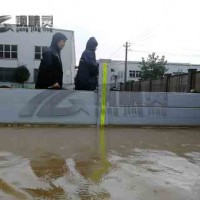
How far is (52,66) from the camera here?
1106 centimetres

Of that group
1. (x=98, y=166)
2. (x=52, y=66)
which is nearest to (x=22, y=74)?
(x=52, y=66)

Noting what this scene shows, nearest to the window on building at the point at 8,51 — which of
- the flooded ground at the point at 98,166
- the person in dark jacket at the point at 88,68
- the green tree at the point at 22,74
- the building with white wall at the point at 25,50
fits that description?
the building with white wall at the point at 25,50

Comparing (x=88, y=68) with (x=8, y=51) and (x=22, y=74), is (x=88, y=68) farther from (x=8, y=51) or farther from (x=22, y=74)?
(x=8, y=51)

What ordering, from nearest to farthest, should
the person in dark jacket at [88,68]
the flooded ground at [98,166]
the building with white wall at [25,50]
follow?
the flooded ground at [98,166], the person in dark jacket at [88,68], the building with white wall at [25,50]

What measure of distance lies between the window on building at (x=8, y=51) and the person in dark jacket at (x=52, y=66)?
3571 centimetres

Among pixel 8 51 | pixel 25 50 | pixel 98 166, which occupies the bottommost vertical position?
pixel 98 166

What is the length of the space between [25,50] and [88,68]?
1393 inches

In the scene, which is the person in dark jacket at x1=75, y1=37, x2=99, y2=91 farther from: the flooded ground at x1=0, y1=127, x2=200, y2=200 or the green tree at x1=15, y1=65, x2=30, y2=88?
the green tree at x1=15, y1=65, x2=30, y2=88

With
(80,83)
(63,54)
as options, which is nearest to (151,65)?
(63,54)

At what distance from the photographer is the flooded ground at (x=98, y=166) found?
425cm

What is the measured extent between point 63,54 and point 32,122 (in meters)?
35.1

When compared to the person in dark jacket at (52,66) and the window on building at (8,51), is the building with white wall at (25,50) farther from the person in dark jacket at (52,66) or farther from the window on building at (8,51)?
the person in dark jacket at (52,66)

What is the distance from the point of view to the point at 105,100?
10938 mm

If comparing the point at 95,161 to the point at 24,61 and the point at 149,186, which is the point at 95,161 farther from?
the point at 24,61
